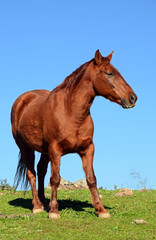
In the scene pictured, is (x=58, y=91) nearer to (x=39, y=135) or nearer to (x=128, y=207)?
(x=39, y=135)

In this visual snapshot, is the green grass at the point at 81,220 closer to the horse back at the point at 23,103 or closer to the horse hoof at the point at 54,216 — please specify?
the horse hoof at the point at 54,216

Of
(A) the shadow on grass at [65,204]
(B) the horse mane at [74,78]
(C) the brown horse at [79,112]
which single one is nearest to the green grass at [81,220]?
(A) the shadow on grass at [65,204]

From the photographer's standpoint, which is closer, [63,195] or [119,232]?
[119,232]

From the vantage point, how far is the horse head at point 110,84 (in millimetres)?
8070

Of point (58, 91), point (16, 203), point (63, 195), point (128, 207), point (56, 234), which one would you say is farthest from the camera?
point (63, 195)

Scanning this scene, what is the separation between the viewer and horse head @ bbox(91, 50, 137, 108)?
8.07 metres

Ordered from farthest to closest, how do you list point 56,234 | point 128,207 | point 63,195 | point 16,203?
1. point 63,195
2. point 16,203
3. point 128,207
4. point 56,234

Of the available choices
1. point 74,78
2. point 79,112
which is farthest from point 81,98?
point 74,78

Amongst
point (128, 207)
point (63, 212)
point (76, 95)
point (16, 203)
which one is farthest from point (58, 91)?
point (16, 203)

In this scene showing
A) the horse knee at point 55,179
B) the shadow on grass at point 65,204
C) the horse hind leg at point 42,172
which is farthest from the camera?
the horse hind leg at point 42,172

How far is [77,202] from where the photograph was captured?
1055cm

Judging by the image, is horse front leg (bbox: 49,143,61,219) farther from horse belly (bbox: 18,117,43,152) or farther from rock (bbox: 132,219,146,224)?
rock (bbox: 132,219,146,224)

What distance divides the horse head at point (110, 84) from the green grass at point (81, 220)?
247cm

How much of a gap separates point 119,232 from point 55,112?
2.95 m
